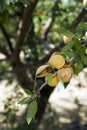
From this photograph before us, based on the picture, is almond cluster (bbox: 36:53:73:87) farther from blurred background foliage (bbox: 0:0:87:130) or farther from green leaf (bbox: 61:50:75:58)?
blurred background foliage (bbox: 0:0:87:130)

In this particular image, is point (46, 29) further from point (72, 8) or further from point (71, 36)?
point (71, 36)

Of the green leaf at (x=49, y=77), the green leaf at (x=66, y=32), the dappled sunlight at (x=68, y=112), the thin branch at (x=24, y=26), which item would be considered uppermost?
the green leaf at (x=66, y=32)

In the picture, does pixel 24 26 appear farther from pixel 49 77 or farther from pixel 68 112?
pixel 68 112

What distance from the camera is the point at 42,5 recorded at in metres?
4.37

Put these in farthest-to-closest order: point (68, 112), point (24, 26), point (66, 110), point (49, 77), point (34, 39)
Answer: point (66, 110)
point (68, 112)
point (34, 39)
point (24, 26)
point (49, 77)

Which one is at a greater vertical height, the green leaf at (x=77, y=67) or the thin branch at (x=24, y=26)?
the green leaf at (x=77, y=67)

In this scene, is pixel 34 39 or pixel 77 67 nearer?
pixel 77 67

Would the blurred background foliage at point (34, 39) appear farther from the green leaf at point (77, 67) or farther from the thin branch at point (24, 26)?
the green leaf at point (77, 67)

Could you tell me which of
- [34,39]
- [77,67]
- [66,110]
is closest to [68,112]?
[66,110]

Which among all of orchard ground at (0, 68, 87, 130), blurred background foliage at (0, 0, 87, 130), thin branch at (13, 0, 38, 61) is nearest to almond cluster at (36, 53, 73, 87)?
blurred background foliage at (0, 0, 87, 130)

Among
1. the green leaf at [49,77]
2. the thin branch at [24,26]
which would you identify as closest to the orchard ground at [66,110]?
the thin branch at [24,26]

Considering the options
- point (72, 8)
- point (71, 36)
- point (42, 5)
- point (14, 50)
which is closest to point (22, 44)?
point (14, 50)

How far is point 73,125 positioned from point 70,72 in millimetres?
4016

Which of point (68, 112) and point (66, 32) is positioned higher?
point (66, 32)
